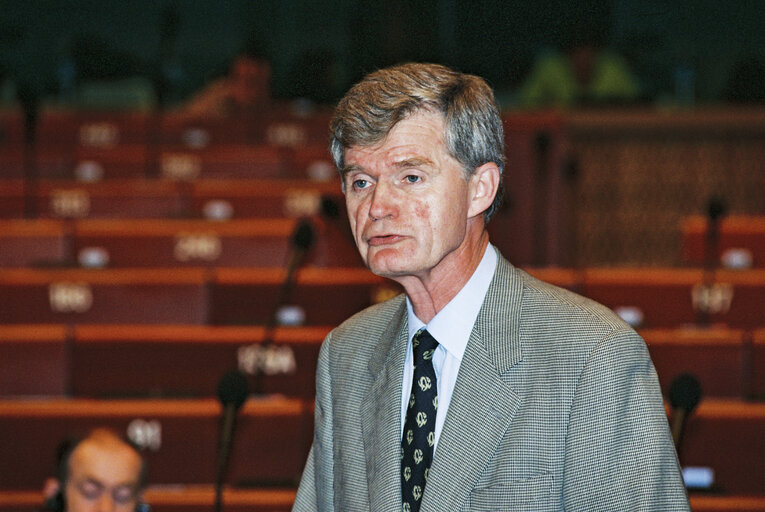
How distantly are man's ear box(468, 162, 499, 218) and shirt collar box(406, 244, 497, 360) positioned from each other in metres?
0.07

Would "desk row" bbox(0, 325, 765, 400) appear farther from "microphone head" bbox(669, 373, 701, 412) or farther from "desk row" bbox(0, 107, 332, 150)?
"desk row" bbox(0, 107, 332, 150)

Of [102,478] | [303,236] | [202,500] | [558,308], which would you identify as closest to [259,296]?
[202,500]

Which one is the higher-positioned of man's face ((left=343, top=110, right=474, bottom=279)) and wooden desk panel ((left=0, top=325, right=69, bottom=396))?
man's face ((left=343, top=110, right=474, bottom=279))

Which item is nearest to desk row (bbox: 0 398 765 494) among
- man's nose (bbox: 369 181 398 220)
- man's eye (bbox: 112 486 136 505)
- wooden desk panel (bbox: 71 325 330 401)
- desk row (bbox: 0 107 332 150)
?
wooden desk panel (bbox: 71 325 330 401)

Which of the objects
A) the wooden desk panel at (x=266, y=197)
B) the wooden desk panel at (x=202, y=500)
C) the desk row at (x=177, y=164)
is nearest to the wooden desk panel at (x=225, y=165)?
→ the desk row at (x=177, y=164)

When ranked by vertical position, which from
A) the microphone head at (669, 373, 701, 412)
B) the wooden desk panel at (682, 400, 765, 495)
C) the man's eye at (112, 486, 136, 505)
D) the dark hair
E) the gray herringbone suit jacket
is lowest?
the wooden desk panel at (682, 400, 765, 495)

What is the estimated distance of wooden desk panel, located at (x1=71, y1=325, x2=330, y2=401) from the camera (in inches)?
127

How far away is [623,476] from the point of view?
1040 millimetres

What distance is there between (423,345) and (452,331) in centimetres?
4

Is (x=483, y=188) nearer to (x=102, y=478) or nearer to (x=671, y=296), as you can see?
(x=102, y=478)

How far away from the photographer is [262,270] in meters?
3.65

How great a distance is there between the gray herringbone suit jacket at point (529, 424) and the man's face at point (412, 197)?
0.11m

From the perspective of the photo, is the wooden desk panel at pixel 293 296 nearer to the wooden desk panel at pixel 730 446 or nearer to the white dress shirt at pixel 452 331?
the wooden desk panel at pixel 730 446

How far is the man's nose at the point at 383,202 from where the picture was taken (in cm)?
118
